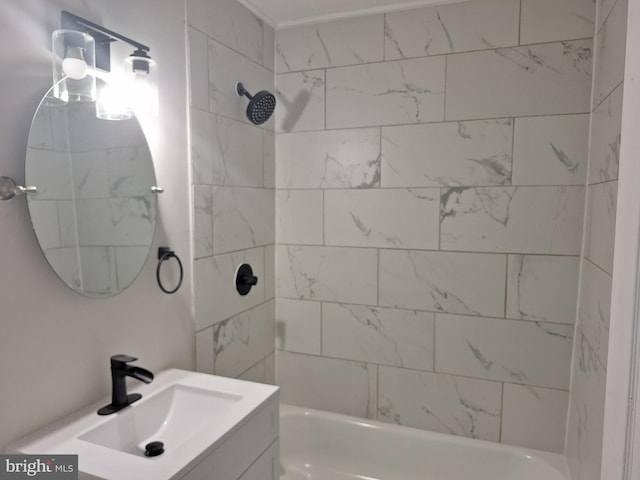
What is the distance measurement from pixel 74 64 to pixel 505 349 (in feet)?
6.72

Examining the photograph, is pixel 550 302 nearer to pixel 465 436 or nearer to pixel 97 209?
pixel 465 436

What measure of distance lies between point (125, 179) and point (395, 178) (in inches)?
50.1

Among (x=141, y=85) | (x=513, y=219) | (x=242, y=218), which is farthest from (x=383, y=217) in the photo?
(x=141, y=85)

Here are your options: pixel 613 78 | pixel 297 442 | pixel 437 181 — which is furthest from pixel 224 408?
pixel 613 78

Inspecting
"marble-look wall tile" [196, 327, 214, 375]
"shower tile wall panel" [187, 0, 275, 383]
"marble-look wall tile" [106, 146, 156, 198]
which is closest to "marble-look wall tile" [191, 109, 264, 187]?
"shower tile wall panel" [187, 0, 275, 383]

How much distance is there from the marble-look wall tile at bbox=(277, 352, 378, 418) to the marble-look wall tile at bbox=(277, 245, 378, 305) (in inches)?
14.3

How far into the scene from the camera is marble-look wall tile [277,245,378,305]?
226 cm

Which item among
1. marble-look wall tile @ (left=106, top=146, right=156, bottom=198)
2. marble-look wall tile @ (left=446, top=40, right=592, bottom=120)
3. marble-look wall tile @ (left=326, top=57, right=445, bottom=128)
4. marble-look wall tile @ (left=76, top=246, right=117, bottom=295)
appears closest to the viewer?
marble-look wall tile @ (left=76, top=246, right=117, bottom=295)

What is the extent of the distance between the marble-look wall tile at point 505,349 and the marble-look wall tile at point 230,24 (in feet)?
5.36

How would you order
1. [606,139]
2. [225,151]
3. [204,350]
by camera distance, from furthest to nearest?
[225,151], [204,350], [606,139]

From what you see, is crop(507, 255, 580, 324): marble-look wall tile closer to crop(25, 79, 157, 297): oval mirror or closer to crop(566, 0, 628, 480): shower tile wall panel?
crop(566, 0, 628, 480): shower tile wall panel

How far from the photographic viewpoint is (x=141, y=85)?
1.42 meters

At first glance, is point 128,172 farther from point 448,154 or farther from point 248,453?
point 448,154

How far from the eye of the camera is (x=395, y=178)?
2.17m
